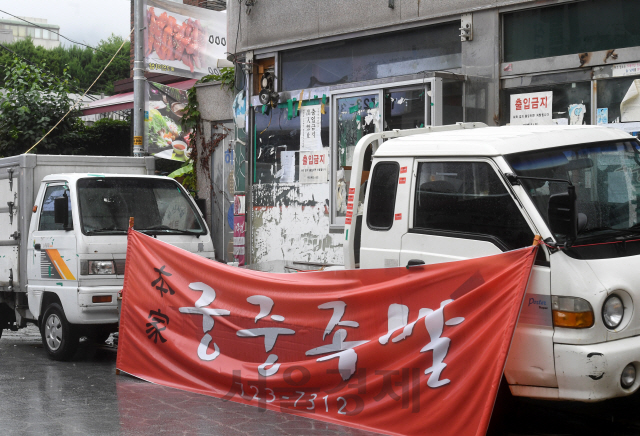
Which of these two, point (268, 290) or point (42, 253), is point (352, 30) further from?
point (268, 290)

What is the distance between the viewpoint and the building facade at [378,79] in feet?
31.0

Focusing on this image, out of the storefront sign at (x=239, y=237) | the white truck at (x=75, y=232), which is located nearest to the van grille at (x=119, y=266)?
the white truck at (x=75, y=232)

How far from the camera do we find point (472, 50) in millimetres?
10477

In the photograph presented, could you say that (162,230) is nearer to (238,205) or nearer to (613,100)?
(238,205)

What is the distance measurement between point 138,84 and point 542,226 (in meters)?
10.4

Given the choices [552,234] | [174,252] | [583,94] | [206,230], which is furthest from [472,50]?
[552,234]

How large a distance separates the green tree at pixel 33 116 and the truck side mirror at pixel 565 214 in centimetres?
1553

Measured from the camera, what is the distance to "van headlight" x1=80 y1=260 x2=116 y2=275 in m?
8.88

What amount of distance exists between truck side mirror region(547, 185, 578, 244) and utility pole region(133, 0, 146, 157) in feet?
33.2

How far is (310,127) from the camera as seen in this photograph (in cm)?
1227

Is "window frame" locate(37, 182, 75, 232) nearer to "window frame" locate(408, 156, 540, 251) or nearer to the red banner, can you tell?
the red banner

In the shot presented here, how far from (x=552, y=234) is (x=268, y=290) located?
2.46 m

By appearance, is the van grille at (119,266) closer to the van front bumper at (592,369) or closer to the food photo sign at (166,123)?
the van front bumper at (592,369)

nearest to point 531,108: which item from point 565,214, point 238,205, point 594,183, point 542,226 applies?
point 594,183
